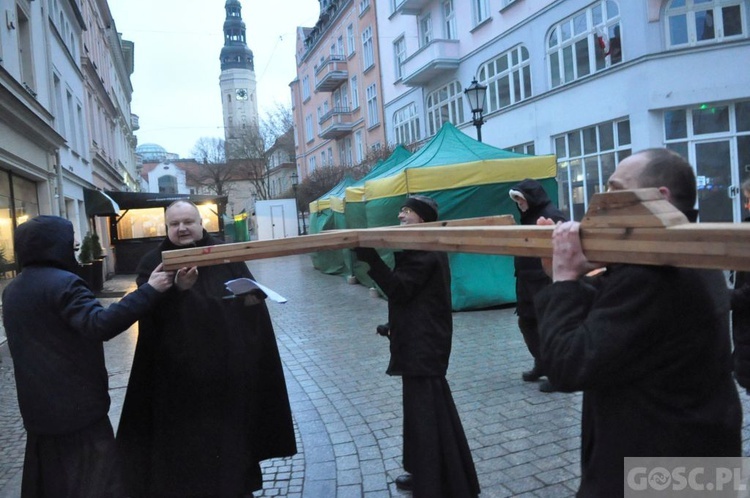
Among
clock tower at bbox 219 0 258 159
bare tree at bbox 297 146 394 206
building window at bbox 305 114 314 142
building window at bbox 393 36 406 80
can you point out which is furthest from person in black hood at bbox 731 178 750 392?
clock tower at bbox 219 0 258 159

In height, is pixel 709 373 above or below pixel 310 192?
below

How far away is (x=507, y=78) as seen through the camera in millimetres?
20719

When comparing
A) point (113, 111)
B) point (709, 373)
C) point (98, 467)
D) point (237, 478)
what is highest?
point (113, 111)

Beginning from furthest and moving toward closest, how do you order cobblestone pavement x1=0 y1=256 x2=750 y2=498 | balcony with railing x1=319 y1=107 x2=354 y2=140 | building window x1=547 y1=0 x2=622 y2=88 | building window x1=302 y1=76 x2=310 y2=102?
1. building window x1=302 y1=76 x2=310 y2=102
2. balcony with railing x1=319 y1=107 x2=354 y2=140
3. building window x1=547 y1=0 x2=622 y2=88
4. cobblestone pavement x1=0 y1=256 x2=750 y2=498

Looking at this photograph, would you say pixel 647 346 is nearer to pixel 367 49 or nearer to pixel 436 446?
pixel 436 446

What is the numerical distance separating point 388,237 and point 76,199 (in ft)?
57.0

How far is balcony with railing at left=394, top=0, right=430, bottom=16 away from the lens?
25.8 m

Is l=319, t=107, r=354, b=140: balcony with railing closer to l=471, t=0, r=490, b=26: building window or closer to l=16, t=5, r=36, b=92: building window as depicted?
l=471, t=0, r=490, b=26: building window

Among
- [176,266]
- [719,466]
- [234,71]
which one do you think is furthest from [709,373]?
[234,71]

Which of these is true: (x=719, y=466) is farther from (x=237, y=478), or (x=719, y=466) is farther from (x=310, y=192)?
(x=310, y=192)

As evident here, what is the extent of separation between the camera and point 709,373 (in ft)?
4.71

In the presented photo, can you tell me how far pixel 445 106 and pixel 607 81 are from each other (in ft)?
32.6

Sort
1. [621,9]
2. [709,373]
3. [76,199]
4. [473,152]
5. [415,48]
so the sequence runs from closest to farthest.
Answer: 1. [709,373]
2. [473,152]
3. [621,9]
4. [76,199]
5. [415,48]

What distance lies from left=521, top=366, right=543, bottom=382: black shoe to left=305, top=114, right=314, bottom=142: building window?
44.4 m
